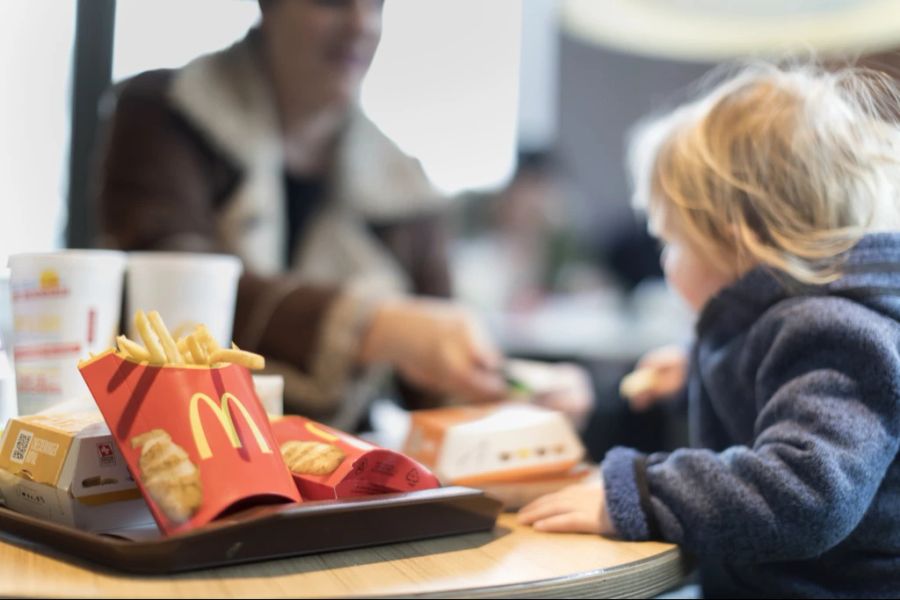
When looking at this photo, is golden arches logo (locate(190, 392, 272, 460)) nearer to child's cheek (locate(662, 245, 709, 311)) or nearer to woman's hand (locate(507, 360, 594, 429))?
child's cheek (locate(662, 245, 709, 311))

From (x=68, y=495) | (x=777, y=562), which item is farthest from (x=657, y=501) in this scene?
(x=68, y=495)

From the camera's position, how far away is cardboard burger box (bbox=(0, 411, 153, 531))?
1.72ft

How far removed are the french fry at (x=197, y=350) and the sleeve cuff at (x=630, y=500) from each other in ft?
0.93

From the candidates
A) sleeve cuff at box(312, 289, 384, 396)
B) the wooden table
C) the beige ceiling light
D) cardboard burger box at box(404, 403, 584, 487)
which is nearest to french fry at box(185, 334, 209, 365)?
the wooden table

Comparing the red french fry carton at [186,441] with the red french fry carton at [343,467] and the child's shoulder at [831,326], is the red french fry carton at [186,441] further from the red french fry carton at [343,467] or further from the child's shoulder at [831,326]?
the child's shoulder at [831,326]

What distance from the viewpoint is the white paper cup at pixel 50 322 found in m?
0.64

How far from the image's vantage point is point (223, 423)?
19.9 inches

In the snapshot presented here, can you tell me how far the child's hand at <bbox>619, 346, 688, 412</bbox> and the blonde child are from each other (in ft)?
0.55

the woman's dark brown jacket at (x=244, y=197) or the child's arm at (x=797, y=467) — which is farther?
the woman's dark brown jacket at (x=244, y=197)

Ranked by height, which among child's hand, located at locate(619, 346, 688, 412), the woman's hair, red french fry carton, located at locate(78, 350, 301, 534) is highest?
the woman's hair

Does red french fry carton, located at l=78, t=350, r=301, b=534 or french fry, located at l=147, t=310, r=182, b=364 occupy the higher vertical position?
french fry, located at l=147, t=310, r=182, b=364

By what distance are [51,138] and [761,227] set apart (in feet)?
2.09

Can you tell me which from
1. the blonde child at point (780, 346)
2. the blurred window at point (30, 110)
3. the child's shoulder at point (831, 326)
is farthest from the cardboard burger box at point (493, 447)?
the blurred window at point (30, 110)

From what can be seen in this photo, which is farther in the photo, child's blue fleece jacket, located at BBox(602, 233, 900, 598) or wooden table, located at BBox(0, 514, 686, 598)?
child's blue fleece jacket, located at BBox(602, 233, 900, 598)
